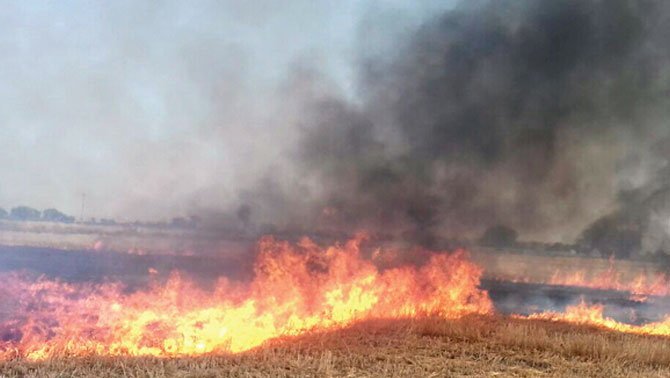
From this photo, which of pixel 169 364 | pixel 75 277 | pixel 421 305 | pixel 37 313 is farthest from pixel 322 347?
pixel 75 277

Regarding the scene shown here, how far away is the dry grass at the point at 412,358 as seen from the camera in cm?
1239

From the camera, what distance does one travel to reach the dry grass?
40.7 feet

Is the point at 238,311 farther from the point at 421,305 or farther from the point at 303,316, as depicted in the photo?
the point at 421,305

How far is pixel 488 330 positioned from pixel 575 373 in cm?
510

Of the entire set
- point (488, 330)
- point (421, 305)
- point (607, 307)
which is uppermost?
point (607, 307)

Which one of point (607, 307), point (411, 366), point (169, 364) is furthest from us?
point (607, 307)

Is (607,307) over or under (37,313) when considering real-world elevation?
over

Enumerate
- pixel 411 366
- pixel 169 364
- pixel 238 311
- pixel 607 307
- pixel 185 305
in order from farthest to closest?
pixel 607 307 < pixel 185 305 < pixel 238 311 < pixel 411 366 < pixel 169 364

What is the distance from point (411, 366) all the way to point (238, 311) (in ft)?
45.2

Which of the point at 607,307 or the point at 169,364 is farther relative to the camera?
the point at 607,307

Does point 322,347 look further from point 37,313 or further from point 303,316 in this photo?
point 37,313

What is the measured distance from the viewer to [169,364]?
41.5 feet

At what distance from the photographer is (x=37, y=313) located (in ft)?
125

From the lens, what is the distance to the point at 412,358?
14.4m
